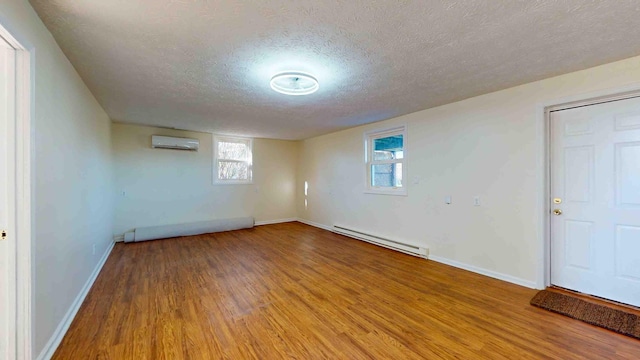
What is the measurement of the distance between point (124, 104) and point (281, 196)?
407cm

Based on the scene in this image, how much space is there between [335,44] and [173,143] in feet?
14.9

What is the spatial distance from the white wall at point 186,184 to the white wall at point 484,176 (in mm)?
3070

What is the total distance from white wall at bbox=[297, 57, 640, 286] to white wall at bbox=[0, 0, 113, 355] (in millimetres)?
4132

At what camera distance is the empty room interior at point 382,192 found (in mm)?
1604

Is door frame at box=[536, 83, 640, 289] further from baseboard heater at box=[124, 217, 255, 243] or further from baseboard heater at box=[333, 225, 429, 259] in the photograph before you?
baseboard heater at box=[124, 217, 255, 243]

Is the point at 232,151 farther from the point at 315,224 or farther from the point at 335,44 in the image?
the point at 335,44

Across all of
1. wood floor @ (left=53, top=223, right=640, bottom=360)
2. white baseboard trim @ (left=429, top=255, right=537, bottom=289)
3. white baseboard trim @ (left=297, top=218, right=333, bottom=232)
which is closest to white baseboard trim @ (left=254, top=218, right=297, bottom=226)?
white baseboard trim @ (left=297, top=218, right=333, bottom=232)

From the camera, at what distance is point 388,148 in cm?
467

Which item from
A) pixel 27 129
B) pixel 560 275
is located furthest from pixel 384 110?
pixel 27 129

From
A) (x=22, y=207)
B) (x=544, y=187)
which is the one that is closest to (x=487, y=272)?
(x=544, y=187)

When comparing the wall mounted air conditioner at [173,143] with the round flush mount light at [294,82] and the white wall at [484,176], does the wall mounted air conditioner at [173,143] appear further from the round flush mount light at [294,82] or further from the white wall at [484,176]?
the white wall at [484,176]

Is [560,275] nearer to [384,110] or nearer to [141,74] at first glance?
[384,110]

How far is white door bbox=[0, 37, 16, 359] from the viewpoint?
1443 mm

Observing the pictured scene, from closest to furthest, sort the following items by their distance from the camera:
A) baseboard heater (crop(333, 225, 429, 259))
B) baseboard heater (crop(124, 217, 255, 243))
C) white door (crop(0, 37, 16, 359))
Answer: white door (crop(0, 37, 16, 359)) → baseboard heater (crop(333, 225, 429, 259)) → baseboard heater (crop(124, 217, 255, 243))
